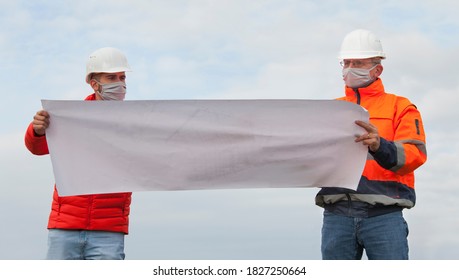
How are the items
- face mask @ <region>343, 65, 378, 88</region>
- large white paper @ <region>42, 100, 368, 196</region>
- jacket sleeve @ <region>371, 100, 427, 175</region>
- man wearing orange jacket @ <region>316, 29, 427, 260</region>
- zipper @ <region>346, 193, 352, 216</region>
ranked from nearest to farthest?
jacket sleeve @ <region>371, 100, 427, 175</region> < man wearing orange jacket @ <region>316, 29, 427, 260</region> < zipper @ <region>346, 193, 352, 216</region> < large white paper @ <region>42, 100, 368, 196</region> < face mask @ <region>343, 65, 378, 88</region>

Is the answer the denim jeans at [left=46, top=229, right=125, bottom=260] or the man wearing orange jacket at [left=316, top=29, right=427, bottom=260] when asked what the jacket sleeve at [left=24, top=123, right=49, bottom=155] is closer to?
the denim jeans at [left=46, top=229, right=125, bottom=260]

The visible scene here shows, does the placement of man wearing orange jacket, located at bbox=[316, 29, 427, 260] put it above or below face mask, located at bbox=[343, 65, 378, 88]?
below

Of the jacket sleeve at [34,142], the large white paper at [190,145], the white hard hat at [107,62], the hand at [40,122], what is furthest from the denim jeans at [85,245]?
the white hard hat at [107,62]

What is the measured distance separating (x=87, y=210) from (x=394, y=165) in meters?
2.64

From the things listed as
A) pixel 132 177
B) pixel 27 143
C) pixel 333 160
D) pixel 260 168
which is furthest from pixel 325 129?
pixel 27 143

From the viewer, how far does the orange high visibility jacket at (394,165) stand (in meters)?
5.12

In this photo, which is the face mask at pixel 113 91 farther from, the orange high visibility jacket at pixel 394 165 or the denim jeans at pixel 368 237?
the denim jeans at pixel 368 237

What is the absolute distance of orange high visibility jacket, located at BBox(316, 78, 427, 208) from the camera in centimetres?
512

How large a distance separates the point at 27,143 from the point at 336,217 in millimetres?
2762

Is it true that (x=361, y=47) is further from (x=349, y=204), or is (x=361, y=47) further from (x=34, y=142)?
(x=34, y=142)

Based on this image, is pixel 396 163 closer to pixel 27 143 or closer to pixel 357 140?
pixel 357 140

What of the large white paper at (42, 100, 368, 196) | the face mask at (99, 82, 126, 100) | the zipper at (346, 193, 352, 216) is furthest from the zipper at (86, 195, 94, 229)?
the zipper at (346, 193, 352, 216)

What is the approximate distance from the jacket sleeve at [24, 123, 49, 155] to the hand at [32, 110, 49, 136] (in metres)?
0.07

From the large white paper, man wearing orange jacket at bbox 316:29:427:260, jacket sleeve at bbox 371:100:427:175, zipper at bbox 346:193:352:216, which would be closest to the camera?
jacket sleeve at bbox 371:100:427:175
